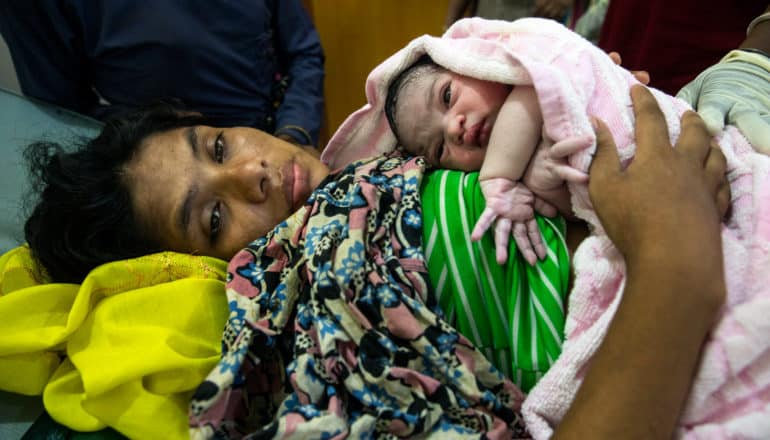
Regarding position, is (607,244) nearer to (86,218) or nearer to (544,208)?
(544,208)

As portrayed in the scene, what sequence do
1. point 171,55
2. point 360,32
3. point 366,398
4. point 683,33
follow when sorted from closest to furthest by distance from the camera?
point 366,398, point 683,33, point 171,55, point 360,32

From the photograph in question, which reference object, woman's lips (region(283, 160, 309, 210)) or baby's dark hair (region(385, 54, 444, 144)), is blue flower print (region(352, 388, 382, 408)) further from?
baby's dark hair (region(385, 54, 444, 144))

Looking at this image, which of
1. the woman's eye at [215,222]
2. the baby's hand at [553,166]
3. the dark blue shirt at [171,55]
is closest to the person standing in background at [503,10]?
the dark blue shirt at [171,55]

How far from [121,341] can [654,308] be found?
0.84 metres

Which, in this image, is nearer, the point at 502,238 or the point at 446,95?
the point at 502,238

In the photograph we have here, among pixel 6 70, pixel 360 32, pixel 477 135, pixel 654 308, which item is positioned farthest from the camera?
pixel 360 32

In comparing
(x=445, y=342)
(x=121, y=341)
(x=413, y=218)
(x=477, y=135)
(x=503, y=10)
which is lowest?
(x=121, y=341)

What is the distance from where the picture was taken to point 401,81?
3.51 ft

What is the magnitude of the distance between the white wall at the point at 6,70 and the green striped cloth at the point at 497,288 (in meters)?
1.92

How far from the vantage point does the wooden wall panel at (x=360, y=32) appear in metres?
2.57

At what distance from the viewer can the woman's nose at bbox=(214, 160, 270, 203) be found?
961 millimetres

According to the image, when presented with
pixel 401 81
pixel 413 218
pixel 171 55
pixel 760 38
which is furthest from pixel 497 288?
pixel 171 55

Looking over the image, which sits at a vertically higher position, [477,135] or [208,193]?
[477,135]

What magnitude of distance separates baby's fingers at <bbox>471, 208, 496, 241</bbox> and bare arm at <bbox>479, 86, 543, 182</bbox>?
0.25 feet
